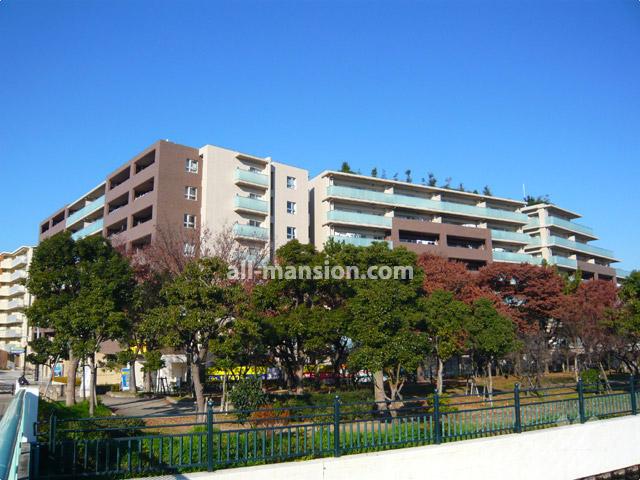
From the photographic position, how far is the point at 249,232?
126ft

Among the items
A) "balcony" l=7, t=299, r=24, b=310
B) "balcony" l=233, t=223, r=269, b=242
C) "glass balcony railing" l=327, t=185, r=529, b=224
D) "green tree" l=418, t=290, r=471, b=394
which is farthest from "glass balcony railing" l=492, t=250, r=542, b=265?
"balcony" l=7, t=299, r=24, b=310

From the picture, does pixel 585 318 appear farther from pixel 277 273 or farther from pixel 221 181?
pixel 221 181

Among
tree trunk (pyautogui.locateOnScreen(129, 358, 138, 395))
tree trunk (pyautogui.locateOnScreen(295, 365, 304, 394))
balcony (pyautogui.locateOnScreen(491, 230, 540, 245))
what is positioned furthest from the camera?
balcony (pyautogui.locateOnScreen(491, 230, 540, 245))

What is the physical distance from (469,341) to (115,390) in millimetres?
21959

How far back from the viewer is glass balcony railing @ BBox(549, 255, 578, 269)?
2316 inches

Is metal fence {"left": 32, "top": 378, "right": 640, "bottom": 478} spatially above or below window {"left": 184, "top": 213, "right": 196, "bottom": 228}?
below

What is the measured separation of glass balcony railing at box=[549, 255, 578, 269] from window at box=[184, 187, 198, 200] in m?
39.2

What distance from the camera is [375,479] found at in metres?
8.62

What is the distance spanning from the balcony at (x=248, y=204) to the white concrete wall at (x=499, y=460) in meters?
30.7

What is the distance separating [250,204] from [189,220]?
4575 millimetres

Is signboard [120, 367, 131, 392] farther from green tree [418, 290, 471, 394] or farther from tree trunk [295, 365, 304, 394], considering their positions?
green tree [418, 290, 471, 394]

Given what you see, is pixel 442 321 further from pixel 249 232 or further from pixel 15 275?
pixel 15 275

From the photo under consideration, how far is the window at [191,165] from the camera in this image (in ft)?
128

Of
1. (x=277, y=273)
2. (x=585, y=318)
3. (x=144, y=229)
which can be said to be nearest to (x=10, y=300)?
(x=144, y=229)
